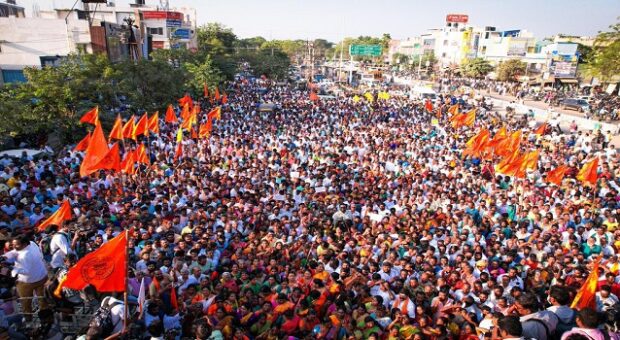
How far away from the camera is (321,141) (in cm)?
1644

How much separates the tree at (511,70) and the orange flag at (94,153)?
48120 mm

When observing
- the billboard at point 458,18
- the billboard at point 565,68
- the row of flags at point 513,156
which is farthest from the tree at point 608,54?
the billboard at point 458,18

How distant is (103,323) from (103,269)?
598 mm

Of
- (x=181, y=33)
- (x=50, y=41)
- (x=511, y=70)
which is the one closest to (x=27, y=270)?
(x=50, y=41)

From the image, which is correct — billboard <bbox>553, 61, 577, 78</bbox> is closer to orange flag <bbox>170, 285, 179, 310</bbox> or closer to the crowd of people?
the crowd of people

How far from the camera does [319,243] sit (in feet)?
24.3

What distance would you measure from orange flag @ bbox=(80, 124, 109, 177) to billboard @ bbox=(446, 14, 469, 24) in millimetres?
80335

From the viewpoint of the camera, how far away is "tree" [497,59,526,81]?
151ft

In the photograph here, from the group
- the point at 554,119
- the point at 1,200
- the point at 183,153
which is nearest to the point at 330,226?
the point at 1,200

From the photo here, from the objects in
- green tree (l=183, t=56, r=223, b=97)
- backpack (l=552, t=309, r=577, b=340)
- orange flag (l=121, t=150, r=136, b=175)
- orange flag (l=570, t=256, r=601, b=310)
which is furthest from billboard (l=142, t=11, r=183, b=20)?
backpack (l=552, t=309, r=577, b=340)

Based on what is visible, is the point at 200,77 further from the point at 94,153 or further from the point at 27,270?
the point at 27,270

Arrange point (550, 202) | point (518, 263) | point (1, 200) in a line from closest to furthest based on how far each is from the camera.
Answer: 1. point (518, 263)
2. point (1, 200)
3. point (550, 202)

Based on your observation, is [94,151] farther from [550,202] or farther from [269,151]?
[550,202]

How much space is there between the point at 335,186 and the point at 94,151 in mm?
5989
